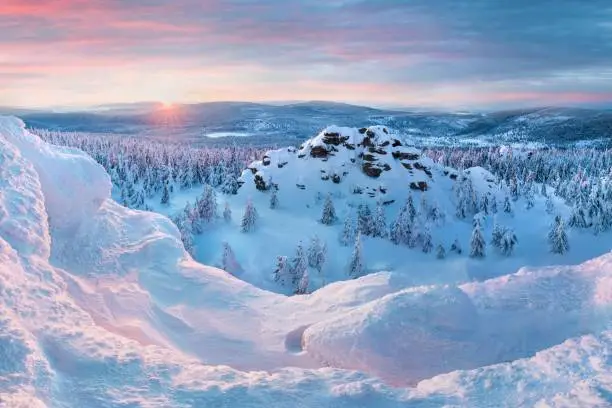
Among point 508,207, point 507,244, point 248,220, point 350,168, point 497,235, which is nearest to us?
point 248,220

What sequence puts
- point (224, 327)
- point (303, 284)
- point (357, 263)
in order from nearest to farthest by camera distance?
1. point (224, 327)
2. point (303, 284)
3. point (357, 263)

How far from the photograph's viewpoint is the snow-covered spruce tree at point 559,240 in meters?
68.8

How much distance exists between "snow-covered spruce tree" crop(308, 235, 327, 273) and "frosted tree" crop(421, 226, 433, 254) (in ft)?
51.0

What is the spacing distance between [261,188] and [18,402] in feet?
236

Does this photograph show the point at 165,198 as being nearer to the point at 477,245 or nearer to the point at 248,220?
the point at 248,220

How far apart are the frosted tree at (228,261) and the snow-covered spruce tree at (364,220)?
1743 centimetres

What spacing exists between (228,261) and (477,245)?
3131 centimetres

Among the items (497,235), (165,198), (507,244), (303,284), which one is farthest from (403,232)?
(165,198)

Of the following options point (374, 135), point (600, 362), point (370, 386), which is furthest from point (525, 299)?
point (374, 135)

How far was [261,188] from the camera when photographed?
80250mm

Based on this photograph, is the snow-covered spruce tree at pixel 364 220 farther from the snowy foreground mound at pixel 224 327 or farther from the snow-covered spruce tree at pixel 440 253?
the snowy foreground mound at pixel 224 327

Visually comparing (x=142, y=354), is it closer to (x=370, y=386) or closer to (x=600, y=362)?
(x=370, y=386)

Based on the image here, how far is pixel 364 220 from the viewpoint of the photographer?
2881 inches

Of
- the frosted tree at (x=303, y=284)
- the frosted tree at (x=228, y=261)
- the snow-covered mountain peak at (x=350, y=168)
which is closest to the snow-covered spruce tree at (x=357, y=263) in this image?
the frosted tree at (x=303, y=284)
